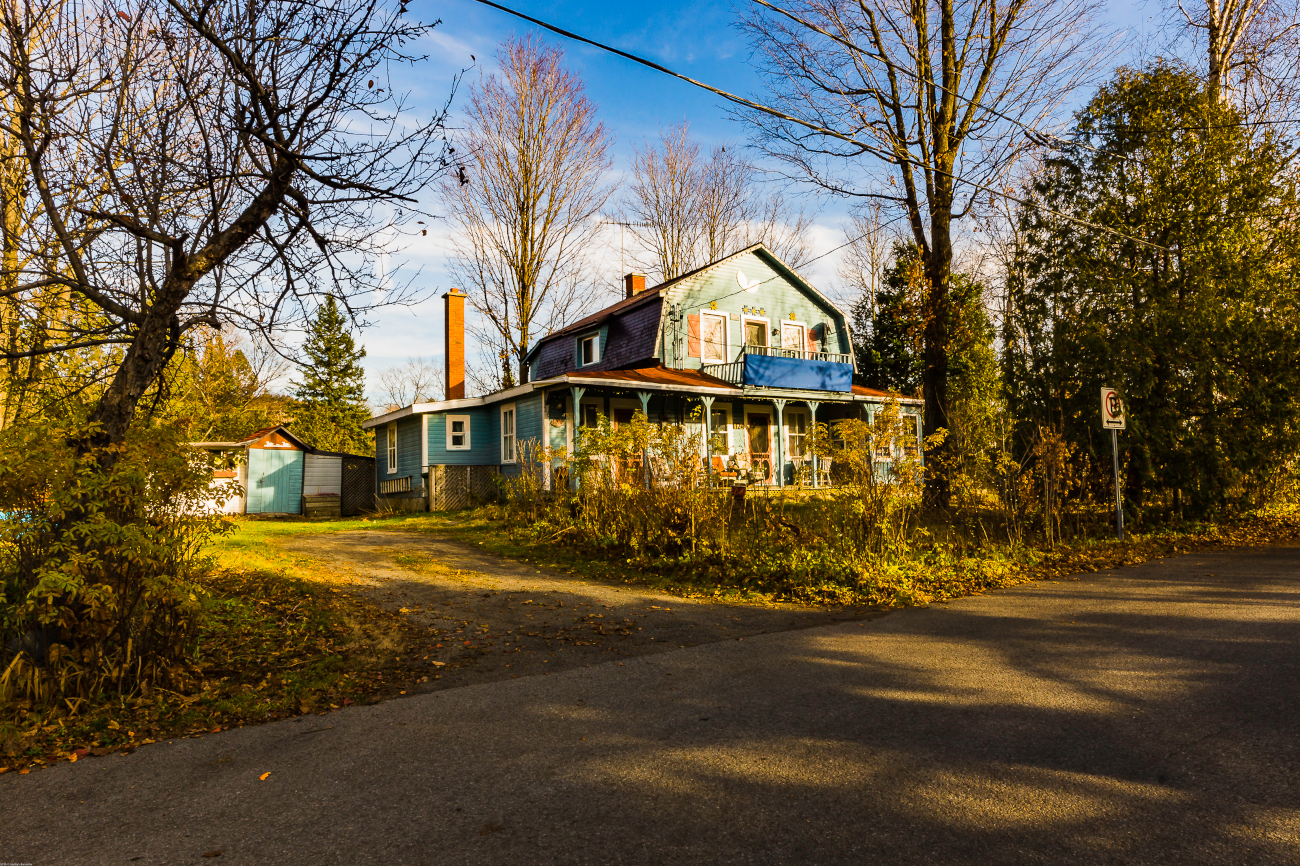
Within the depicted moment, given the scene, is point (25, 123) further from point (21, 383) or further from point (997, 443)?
point (997, 443)

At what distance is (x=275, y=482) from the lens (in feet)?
85.5

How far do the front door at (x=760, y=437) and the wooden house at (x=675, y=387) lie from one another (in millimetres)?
41

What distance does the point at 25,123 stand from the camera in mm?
4926

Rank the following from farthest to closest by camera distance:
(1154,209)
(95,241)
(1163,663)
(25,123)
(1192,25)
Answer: (1192,25) → (1154,209) → (95,241) → (1163,663) → (25,123)

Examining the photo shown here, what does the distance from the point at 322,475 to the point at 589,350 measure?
11.4 m

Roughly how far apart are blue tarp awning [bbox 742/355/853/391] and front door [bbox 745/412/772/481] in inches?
72.1

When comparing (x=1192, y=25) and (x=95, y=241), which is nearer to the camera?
(x=95, y=241)

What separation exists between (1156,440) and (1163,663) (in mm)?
9264

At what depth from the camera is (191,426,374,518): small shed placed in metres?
25.5

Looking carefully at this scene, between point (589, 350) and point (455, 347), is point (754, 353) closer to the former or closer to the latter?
point (589, 350)

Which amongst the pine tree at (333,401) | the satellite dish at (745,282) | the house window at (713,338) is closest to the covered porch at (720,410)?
the house window at (713,338)

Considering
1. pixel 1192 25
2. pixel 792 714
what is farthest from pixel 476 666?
pixel 1192 25

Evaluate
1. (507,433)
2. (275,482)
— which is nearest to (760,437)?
(507,433)

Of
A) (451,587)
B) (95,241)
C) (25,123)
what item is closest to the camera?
(25,123)
